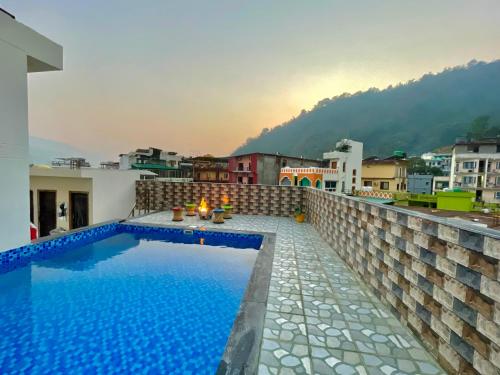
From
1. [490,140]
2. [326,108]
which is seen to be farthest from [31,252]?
[326,108]

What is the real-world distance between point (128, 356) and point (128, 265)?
338cm

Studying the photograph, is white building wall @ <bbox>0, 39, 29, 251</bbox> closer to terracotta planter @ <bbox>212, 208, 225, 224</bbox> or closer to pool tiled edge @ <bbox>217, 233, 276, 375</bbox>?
terracotta planter @ <bbox>212, 208, 225, 224</bbox>

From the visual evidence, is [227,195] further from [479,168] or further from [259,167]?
[479,168]

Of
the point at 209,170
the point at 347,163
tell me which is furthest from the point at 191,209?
the point at 347,163

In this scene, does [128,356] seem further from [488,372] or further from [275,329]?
[488,372]

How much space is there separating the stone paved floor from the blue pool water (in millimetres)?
769

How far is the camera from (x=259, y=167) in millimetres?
30641

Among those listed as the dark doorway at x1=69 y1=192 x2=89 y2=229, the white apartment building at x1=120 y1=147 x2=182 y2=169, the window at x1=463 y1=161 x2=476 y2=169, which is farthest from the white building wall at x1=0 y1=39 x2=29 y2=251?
the window at x1=463 y1=161 x2=476 y2=169

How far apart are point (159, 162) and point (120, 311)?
38.3 metres

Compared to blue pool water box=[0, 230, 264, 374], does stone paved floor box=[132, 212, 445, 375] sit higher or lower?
higher

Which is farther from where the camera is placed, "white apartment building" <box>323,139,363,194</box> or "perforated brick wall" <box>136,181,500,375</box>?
"white apartment building" <box>323,139,363,194</box>

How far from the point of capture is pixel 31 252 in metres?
6.32

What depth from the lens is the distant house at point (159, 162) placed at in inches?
1450

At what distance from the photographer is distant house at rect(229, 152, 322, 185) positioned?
30.6 metres
